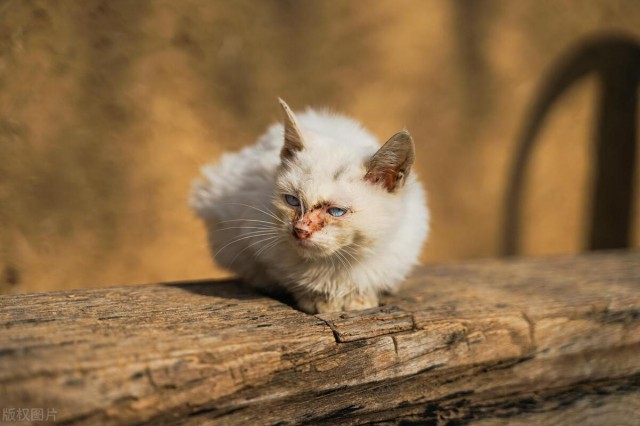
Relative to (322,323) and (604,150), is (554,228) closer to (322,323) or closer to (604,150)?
(604,150)

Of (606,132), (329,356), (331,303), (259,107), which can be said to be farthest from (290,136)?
(606,132)

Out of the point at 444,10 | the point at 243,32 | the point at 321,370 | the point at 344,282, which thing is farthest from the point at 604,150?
the point at 321,370

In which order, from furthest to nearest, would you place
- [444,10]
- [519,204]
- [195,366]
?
[519,204], [444,10], [195,366]

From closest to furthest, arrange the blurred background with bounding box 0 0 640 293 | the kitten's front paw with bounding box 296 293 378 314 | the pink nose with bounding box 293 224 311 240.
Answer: the pink nose with bounding box 293 224 311 240 → the kitten's front paw with bounding box 296 293 378 314 → the blurred background with bounding box 0 0 640 293

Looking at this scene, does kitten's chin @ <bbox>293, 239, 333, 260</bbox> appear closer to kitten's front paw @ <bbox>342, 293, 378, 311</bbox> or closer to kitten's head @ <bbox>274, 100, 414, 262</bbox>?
kitten's head @ <bbox>274, 100, 414, 262</bbox>

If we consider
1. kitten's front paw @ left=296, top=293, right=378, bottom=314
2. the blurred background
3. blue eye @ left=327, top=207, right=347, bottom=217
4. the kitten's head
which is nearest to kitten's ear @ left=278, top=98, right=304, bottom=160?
the kitten's head

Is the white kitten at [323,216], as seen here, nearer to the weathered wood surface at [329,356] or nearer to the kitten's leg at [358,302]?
the kitten's leg at [358,302]

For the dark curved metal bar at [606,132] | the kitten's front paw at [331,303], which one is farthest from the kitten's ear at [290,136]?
the dark curved metal bar at [606,132]

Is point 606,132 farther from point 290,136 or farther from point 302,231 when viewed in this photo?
point 302,231

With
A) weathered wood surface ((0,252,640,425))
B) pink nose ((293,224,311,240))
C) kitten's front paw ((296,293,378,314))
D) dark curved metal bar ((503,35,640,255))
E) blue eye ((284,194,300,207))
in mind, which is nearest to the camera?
weathered wood surface ((0,252,640,425))
